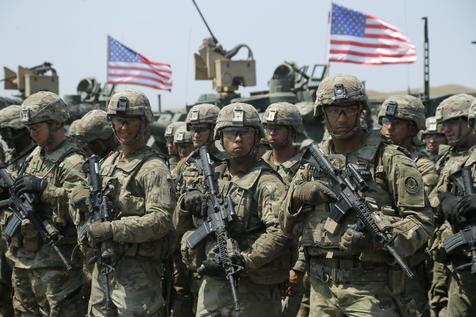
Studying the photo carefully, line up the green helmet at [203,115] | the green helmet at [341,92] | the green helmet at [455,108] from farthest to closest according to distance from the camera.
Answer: the green helmet at [203,115] → the green helmet at [455,108] → the green helmet at [341,92]

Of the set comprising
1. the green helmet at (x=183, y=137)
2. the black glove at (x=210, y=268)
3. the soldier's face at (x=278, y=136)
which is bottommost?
the black glove at (x=210, y=268)

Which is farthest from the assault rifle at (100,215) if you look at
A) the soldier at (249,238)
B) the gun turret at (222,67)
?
the gun turret at (222,67)

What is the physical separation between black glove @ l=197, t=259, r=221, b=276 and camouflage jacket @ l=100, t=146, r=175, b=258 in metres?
0.53

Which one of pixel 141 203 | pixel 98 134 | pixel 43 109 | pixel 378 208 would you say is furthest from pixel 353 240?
pixel 43 109

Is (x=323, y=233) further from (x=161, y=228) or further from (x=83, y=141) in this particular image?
(x=83, y=141)

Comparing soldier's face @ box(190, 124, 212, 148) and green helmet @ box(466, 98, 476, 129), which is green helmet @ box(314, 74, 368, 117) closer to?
green helmet @ box(466, 98, 476, 129)

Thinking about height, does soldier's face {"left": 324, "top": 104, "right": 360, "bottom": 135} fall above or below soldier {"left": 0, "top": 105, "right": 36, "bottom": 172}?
above

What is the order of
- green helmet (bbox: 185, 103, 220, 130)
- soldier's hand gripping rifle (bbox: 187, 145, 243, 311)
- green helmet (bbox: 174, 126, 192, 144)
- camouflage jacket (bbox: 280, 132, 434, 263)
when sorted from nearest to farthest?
camouflage jacket (bbox: 280, 132, 434, 263)
soldier's hand gripping rifle (bbox: 187, 145, 243, 311)
green helmet (bbox: 185, 103, 220, 130)
green helmet (bbox: 174, 126, 192, 144)

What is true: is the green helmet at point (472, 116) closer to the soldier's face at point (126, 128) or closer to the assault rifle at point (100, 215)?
the soldier's face at point (126, 128)

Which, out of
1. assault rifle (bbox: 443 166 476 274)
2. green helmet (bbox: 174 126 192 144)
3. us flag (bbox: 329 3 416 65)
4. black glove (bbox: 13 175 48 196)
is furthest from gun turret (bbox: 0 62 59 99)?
assault rifle (bbox: 443 166 476 274)

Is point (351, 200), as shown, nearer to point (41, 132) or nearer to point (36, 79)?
point (41, 132)

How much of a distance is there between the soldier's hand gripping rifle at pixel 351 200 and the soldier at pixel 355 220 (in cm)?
5

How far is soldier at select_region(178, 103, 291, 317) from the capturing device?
577 centimetres

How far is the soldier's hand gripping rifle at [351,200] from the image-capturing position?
489cm
